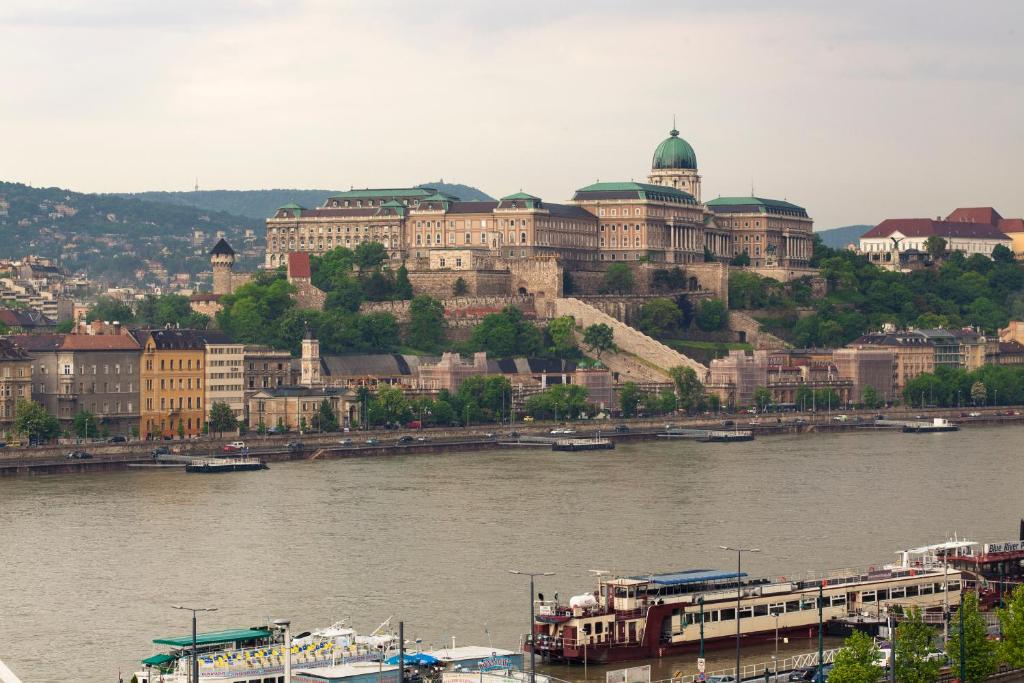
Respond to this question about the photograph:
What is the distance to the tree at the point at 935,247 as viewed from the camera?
148125 millimetres

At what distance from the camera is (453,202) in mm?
130625

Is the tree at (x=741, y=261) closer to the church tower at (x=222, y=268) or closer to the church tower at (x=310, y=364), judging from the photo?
the church tower at (x=222, y=268)

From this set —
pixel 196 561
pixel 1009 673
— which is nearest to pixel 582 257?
pixel 196 561

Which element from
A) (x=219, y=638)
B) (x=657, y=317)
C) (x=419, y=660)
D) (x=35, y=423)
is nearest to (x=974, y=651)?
(x=419, y=660)

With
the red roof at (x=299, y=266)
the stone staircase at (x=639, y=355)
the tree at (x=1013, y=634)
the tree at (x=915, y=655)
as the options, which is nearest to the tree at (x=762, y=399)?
the stone staircase at (x=639, y=355)

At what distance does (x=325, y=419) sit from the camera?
94.4 meters

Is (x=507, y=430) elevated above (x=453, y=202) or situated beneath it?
situated beneath

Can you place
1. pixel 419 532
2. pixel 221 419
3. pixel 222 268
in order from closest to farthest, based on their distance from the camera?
pixel 419 532 < pixel 221 419 < pixel 222 268

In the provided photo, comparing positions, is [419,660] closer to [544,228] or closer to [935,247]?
[544,228]

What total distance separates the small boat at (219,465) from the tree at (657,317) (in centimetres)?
4132

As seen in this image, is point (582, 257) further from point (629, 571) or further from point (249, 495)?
point (629, 571)

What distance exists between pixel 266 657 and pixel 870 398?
82663 millimetres

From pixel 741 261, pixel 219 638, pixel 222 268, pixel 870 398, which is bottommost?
pixel 219 638

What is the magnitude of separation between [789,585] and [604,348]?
69816mm
